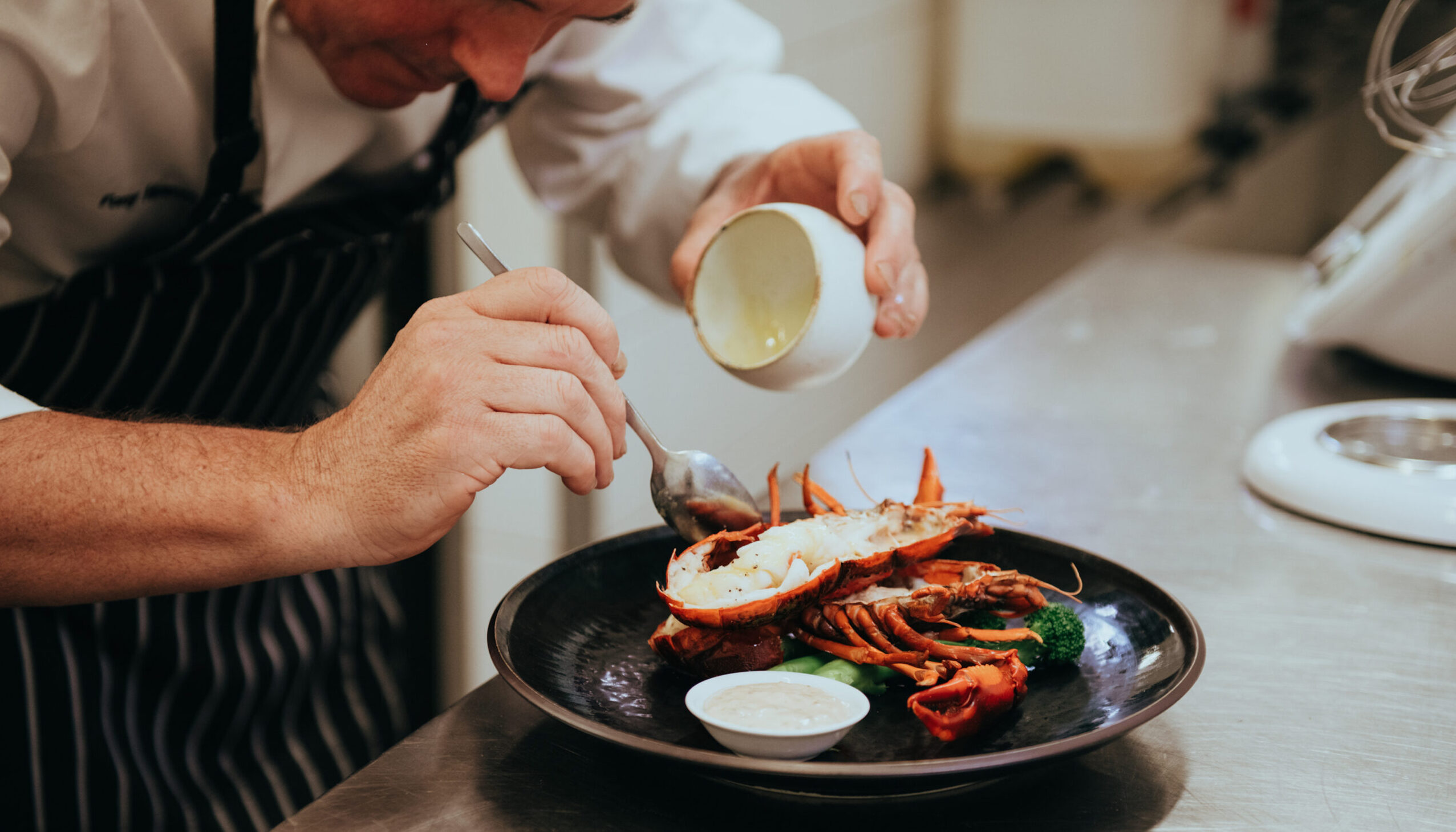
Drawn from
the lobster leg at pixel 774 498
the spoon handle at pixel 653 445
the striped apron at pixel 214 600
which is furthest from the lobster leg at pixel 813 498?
the striped apron at pixel 214 600

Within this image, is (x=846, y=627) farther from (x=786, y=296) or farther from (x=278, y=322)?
(x=278, y=322)

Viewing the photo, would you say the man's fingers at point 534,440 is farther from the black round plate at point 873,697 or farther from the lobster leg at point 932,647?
the lobster leg at point 932,647

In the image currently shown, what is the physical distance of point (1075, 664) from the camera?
3.16ft

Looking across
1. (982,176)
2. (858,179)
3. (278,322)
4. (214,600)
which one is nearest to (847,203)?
(858,179)

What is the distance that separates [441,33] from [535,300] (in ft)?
1.35

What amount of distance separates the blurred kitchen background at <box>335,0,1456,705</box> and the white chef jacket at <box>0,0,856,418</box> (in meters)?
0.59

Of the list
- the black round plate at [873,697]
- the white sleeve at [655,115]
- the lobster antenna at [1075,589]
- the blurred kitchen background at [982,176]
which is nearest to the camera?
the black round plate at [873,697]

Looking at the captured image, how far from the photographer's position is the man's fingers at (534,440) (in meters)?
0.91

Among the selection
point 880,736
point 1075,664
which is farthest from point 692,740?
point 1075,664

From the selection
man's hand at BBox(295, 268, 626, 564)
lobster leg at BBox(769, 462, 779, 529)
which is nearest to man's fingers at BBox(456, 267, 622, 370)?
man's hand at BBox(295, 268, 626, 564)

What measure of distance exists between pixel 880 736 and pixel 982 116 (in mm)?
3532

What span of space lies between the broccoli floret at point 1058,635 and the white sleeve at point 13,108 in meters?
0.84

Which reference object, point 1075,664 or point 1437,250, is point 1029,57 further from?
point 1075,664

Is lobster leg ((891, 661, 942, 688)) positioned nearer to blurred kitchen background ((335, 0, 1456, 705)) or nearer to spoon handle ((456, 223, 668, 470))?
spoon handle ((456, 223, 668, 470))
